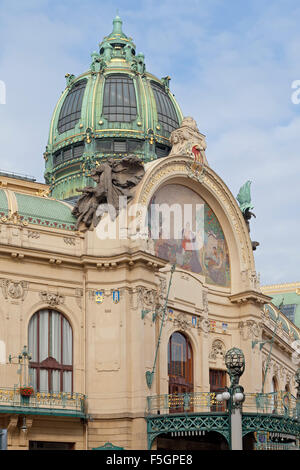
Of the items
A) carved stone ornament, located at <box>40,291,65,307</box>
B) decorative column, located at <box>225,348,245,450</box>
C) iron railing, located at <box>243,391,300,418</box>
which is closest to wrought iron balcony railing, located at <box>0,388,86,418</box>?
carved stone ornament, located at <box>40,291,65,307</box>

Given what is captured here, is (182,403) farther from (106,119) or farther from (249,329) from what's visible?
(106,119)

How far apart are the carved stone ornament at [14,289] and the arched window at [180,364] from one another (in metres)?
8.30

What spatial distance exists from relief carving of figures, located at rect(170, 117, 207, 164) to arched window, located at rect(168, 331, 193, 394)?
9.47 metres

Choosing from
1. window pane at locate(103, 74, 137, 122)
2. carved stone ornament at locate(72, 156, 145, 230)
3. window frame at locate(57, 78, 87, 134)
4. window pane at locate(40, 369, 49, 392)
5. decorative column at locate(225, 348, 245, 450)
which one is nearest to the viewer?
decorative column at locate(225, 348, 245, 450)

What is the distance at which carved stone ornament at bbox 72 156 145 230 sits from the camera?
4647cm

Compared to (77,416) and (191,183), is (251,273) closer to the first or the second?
(191,183)

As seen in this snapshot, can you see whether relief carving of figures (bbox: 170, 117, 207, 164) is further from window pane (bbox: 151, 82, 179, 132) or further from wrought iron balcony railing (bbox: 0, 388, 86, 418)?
wrought iron balcony railing (bbox: 0, 388, 86, 418)

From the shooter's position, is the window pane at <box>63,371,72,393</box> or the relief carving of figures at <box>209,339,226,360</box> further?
the relief carving of figures at <box>209,339,226,360</box>

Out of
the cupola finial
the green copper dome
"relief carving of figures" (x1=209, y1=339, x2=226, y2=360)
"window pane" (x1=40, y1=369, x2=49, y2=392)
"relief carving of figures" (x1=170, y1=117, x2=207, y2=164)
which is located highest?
the cupola finial

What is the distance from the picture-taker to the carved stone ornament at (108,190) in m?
46.5

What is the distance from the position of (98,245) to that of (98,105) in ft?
40.8

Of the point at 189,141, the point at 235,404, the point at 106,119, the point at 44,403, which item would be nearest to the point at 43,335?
the point at 44,403

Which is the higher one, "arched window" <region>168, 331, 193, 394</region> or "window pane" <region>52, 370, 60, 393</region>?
"arched window" <region>168, 331, 193, 394</region>
